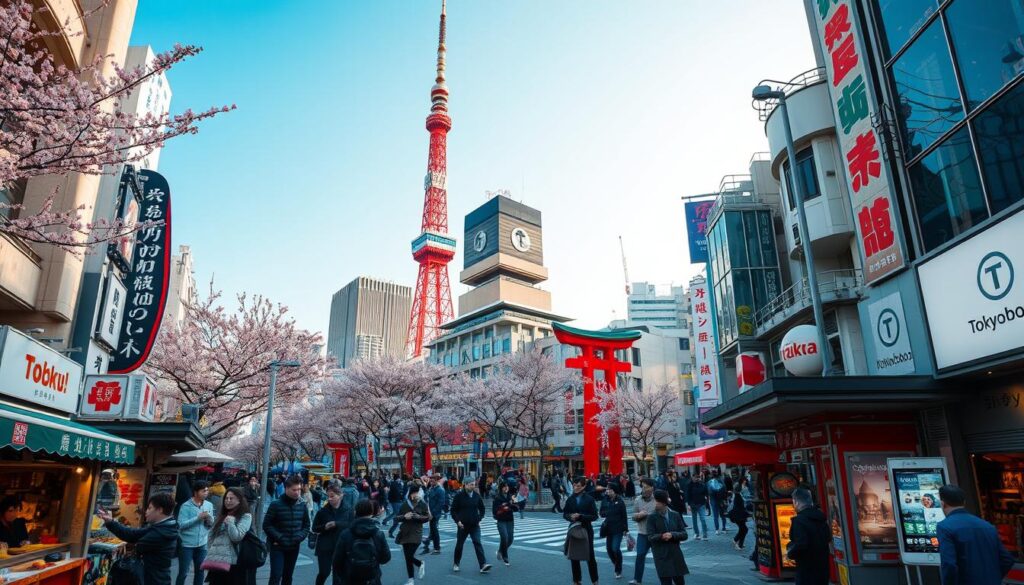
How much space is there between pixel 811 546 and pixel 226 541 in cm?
649

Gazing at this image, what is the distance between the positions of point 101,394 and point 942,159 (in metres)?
16.8

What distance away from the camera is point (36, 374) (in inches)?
367

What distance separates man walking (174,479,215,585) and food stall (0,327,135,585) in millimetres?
1168

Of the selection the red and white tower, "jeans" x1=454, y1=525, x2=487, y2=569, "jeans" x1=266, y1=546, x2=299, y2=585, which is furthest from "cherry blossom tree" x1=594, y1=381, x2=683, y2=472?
the red and white tower

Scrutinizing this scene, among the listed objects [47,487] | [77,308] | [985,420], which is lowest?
[47,487]

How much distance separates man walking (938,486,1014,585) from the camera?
16.5 ft

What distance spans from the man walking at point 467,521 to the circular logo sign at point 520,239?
75.0 meters

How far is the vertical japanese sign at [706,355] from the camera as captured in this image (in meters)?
28.0

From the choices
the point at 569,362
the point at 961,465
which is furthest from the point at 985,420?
the point at 569,362

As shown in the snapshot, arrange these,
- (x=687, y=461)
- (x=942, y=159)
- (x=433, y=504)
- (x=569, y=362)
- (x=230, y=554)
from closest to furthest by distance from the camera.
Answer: (x=230, y=554) < (x=942, y=159) < (x=433, y=504) < (x=687, y=461) < (x=569, y=362)

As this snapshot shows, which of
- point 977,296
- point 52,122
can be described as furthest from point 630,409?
point 52,122

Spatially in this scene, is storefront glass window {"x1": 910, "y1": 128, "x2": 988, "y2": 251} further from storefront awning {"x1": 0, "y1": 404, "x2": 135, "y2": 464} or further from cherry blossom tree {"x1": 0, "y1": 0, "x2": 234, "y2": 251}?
storefront awning {"x1": 0, "y1": 404, "x2": 135, "y2": 464}

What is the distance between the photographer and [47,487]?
35.4 ft

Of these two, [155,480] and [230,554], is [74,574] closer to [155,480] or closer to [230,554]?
[230,554]
